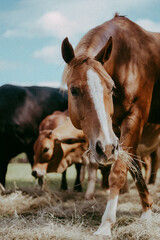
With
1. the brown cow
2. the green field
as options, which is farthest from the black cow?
the brown cow

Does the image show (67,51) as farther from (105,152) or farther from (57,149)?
(57,149)

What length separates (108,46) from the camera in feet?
10.4

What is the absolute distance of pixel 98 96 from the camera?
9.20ft

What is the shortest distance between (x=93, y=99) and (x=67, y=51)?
69cm

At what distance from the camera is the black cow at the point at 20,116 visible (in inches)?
280

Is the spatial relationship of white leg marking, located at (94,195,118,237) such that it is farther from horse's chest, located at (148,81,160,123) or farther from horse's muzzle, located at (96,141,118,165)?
horse's chest, located at (148,81,160,123)

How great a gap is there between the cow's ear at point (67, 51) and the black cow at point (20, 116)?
160 inches

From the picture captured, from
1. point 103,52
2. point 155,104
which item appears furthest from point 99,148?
point 155,104

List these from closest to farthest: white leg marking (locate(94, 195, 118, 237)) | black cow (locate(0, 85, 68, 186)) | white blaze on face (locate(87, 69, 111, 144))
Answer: white blaze on face (locate(87, 69, 111, 144)) → white leg marking (locate(94, 195, 118, 237)) → black cow (locate(0, 85, 68, 186))

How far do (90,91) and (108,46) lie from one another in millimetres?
623

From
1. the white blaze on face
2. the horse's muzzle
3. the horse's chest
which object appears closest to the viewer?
the horse's muzzle

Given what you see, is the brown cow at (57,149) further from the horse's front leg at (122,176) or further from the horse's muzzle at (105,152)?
the horse's muzzle at (105,152)

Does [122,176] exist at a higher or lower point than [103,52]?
lower

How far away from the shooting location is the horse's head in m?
2.59
